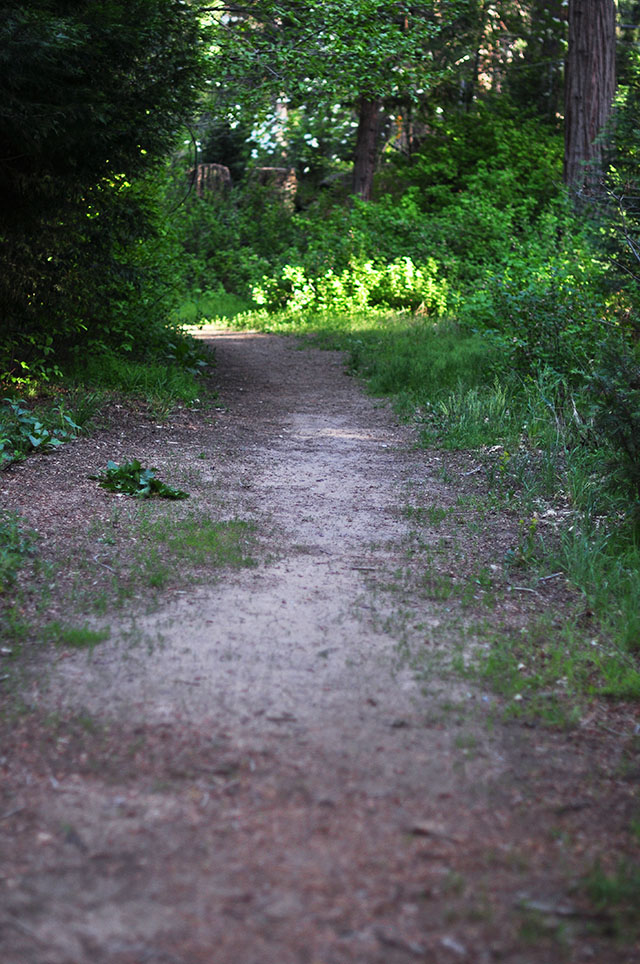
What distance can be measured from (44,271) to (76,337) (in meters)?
1.12

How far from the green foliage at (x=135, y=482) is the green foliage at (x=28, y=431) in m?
0.61

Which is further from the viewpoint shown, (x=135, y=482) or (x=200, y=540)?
(x=135, y=482)

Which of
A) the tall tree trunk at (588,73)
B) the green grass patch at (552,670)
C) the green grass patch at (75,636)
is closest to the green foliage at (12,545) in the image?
the green grass patch at (75,636)

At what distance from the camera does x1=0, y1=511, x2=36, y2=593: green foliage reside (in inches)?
166

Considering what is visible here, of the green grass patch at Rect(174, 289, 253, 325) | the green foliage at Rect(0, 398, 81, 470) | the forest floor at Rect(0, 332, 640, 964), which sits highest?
the green grass patch at Rect(174, 289, 253, 325)

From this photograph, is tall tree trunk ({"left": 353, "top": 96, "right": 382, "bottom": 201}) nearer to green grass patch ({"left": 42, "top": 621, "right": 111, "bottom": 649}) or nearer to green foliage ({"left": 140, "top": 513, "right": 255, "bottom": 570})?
green foliage ({"left": 140, "top": 513, "right": 255, "bottom": 570})

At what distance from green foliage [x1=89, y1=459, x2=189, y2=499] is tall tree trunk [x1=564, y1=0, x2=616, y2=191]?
1204 cm

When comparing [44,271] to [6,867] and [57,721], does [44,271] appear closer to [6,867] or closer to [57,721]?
[57,721]

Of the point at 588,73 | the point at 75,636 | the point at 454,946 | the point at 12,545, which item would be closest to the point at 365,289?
the point at 588,73

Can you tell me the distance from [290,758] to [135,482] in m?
3.29

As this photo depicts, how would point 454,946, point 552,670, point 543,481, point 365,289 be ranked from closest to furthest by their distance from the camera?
point 454,946 < point 552,670 < point 543,481 < point 365,289

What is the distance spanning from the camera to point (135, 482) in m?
5.83

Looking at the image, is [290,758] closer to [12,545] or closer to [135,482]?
[12,545]

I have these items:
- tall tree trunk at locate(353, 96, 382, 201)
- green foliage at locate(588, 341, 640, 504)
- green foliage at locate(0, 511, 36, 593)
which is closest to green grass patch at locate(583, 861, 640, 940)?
green foliage at locate(588, 341, 640, 504)
